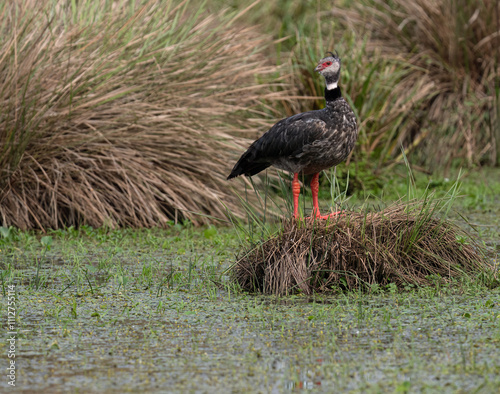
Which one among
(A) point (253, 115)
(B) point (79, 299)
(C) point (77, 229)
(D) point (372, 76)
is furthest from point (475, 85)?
(B) point (79, 299)

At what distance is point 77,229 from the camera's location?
25.8 feet

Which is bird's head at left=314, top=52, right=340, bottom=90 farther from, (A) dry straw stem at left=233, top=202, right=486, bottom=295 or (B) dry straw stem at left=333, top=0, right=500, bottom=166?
(B) dry straw stem at left=333, top=0, right=500, bottom=166

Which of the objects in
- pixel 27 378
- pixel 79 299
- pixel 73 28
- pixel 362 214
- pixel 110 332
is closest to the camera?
pixel 27 378

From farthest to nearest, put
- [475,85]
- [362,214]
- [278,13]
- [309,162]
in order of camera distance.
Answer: [278,13] < [475,85] < [309,162] < [362,214]

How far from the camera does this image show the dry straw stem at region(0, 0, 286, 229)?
744 cm

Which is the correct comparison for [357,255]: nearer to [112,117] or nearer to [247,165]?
[247,165]

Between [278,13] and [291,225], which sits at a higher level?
[278,13]

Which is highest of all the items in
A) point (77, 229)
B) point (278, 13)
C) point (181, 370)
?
point (278, 13)

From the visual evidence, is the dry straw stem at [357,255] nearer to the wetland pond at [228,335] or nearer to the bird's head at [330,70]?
the wetland pond at [228,335]

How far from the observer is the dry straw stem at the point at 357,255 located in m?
5.29

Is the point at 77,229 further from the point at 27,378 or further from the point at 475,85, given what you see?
the point at 475,85

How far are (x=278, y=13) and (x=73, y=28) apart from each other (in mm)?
7667

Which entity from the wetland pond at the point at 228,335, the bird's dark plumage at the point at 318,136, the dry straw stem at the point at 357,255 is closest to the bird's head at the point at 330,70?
the bird's dark plumage at the point at 318,136

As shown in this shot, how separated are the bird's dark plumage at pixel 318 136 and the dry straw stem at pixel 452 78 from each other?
4518mm
